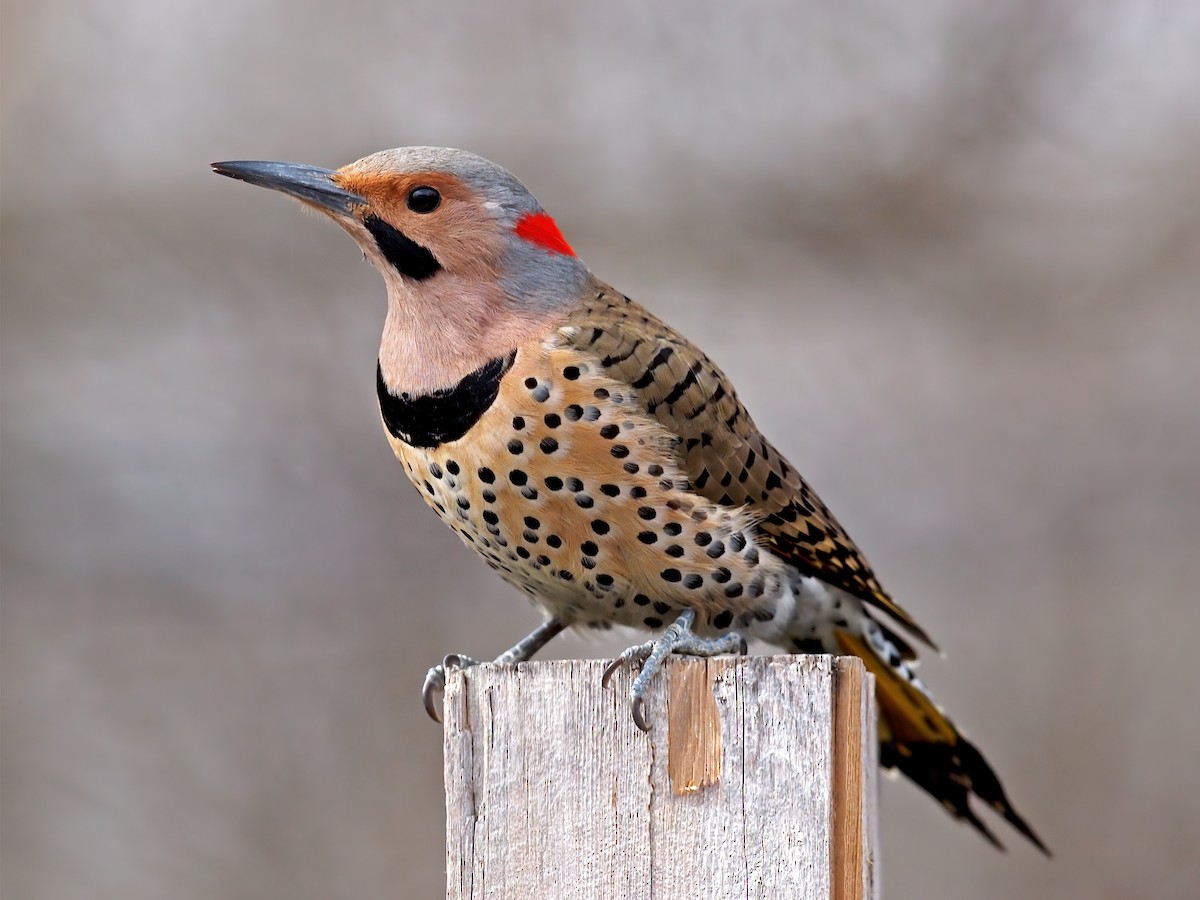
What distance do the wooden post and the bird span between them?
Answer: 0.35 meters

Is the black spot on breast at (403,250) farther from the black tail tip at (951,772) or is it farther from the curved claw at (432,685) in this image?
the black tail tip at (951,772)

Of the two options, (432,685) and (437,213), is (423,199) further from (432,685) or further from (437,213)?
(432,685)

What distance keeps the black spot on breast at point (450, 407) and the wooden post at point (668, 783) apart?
55 cm

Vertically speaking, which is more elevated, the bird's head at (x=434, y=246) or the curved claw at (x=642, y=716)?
the bird's head at (x=434, y=246)

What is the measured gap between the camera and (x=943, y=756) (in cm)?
300

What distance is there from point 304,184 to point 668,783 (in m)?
1.25

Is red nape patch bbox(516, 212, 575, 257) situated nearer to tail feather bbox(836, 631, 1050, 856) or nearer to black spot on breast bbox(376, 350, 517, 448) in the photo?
black spot on breast bbox(376, 350, 517, 448)

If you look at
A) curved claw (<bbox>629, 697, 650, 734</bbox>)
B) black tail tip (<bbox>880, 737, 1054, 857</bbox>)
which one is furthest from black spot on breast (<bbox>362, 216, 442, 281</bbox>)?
black tail tip (<bbox>880, 737, 1054, 857</bbox>)

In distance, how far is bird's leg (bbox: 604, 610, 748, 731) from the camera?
1.87 metres

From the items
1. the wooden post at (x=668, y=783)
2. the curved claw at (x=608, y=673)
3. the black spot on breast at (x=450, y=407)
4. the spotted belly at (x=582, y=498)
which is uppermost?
the black spot on breast at (x=450, y=407)

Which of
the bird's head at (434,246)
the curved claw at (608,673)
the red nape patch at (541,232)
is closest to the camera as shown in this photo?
the curved claw at (608,673)

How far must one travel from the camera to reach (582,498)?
2371 mm

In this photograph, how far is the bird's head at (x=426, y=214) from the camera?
97.9 inches

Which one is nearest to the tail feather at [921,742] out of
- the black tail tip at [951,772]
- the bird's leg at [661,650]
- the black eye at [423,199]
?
the black tail tip at [951,772]
